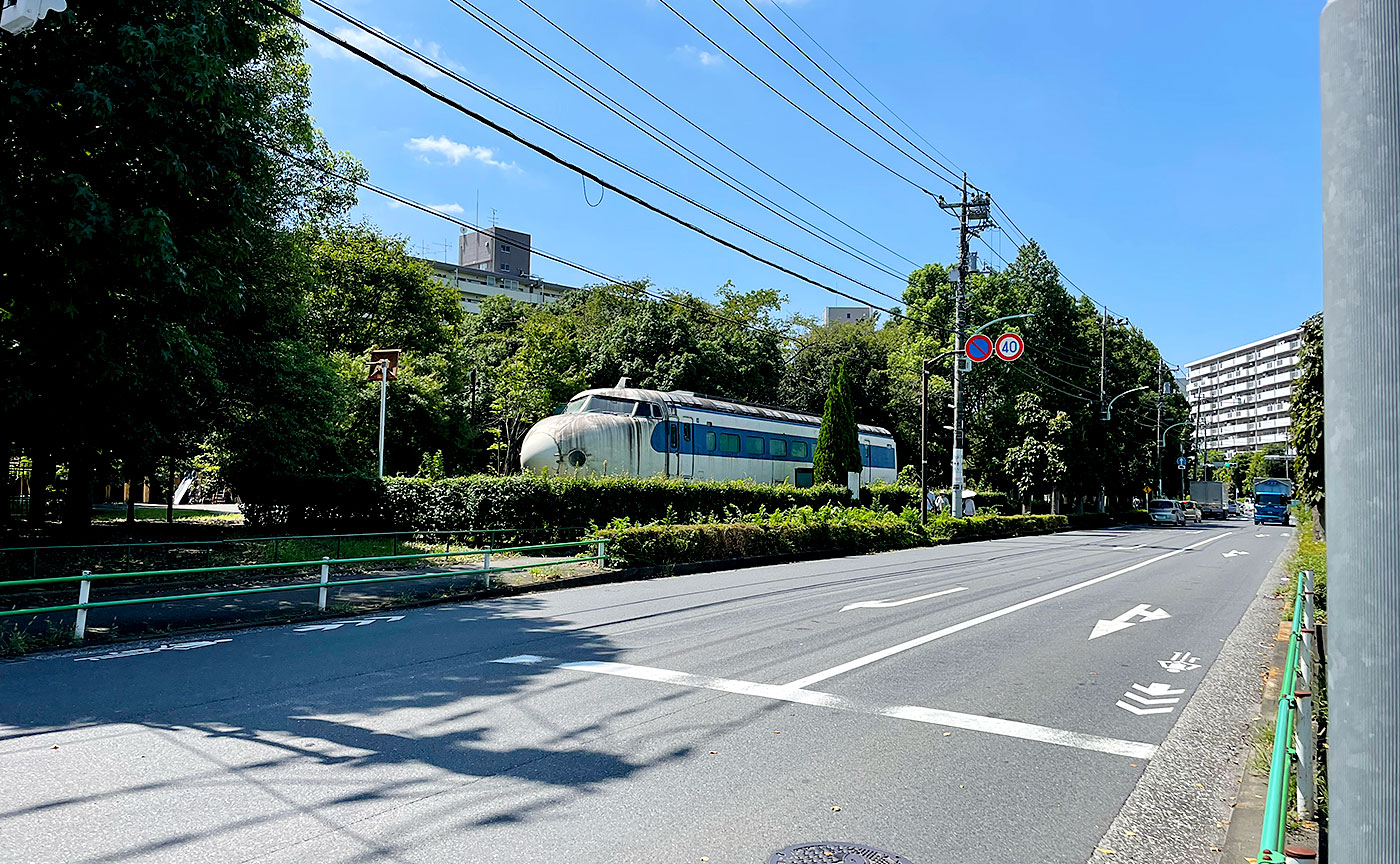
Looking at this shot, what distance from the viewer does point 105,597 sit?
13.0 meters

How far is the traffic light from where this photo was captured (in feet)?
20.4

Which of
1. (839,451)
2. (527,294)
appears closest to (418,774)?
(839,451)

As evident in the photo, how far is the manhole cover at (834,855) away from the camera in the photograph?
4.18 metres

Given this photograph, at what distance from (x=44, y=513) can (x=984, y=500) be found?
42479mm

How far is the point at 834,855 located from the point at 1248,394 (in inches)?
6513

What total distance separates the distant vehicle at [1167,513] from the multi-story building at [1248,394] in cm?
8169

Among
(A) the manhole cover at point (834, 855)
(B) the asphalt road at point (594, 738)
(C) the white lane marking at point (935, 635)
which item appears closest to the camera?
(A) the manhole cover at point (834, 855)

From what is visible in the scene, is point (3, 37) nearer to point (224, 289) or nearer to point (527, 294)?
point (224, 289)

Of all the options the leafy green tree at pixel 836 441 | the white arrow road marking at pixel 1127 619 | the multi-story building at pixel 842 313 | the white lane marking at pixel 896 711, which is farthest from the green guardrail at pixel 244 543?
the multi-story building at pixel 842 313

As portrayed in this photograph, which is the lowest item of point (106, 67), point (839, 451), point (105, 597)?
point (105, 597)

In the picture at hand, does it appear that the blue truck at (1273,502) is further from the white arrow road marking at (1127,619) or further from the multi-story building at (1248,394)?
the multi-story building at (1248,394)

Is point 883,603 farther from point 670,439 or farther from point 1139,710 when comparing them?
point 670,439

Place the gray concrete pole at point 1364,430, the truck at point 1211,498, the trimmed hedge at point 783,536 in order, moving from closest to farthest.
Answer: the gray concrete pole at point 1364,430, the trimmed hedge at point 783,536, the truck at point 1211,498

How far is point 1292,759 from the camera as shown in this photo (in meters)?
4.41
